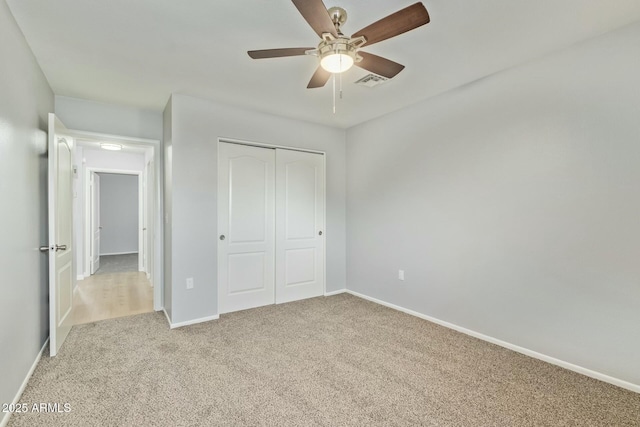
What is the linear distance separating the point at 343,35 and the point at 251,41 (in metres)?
0.87

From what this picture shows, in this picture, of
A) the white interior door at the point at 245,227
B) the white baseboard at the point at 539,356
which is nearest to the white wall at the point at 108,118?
the white interior door at the point at 245,227

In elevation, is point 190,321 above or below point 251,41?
below

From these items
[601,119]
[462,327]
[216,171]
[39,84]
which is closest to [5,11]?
[39,84]

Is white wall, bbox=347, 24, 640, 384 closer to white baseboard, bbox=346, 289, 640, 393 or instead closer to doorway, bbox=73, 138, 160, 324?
white baseboard, bbox=346, 289, 640, 393

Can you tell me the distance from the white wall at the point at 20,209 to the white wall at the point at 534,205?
3420mm

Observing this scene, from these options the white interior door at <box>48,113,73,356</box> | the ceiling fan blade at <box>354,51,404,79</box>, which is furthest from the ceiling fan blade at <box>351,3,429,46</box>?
the white interior door at <box>48,113,73,356</box>

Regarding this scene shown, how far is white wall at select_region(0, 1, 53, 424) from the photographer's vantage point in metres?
1.77

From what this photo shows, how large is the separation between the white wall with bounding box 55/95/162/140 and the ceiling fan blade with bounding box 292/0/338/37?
2942mm

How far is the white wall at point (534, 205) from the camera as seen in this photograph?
2.10m

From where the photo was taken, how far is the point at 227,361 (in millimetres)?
2449

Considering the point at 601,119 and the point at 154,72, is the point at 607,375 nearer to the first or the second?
the point at 601,119

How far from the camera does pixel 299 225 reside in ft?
13.7

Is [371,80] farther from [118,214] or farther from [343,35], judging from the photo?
[118,214]

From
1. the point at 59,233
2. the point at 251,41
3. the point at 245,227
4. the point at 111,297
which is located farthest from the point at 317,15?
the point at 111,297
